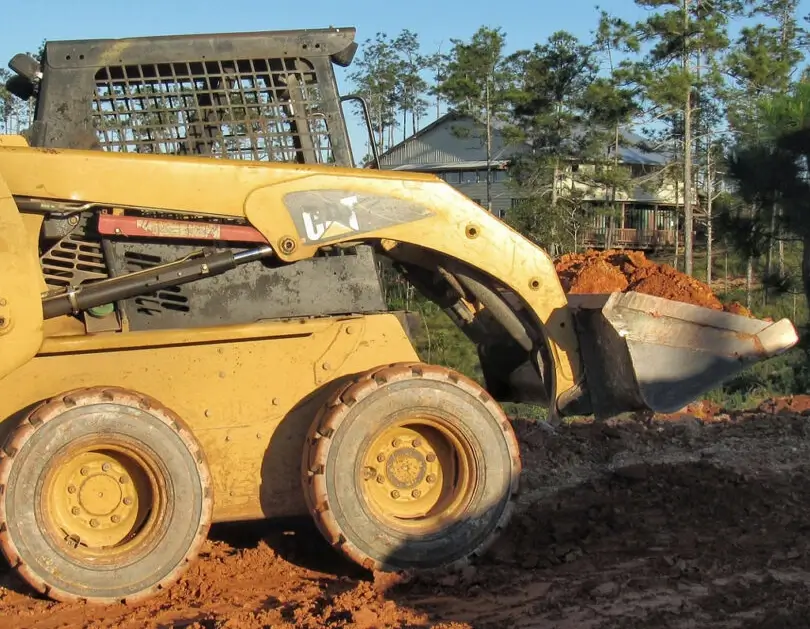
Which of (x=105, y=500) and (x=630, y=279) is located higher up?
(x=630, y=279)

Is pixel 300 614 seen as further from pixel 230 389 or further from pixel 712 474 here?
pixel 712 474

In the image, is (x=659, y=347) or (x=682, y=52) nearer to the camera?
(x=659, y=347)

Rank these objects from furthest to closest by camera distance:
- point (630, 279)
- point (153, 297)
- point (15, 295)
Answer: point (630, 279), point (153, 297), point (15, 295)

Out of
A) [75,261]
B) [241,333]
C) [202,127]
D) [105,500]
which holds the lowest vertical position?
[105,500]

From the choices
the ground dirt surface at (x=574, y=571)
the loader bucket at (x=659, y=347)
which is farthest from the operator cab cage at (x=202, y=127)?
the ground dirt surface at (x=574, y=571)

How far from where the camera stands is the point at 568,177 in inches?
1550

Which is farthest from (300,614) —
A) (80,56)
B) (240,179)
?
(80,56)

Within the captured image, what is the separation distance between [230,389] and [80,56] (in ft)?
6.26

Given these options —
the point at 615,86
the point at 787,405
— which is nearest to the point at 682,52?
the point at 615,86

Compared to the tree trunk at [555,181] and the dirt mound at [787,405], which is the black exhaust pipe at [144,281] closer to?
the dirt mound at [787,405]

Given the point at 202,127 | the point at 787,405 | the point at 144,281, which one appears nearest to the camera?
the point at 144,281

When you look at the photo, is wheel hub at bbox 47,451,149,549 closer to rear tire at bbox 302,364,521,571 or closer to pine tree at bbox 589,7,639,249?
rear tire at bbox 302,364,521,571

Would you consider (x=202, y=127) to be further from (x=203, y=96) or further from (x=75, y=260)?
(x=75, y=260)

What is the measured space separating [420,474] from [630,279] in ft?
48.8
